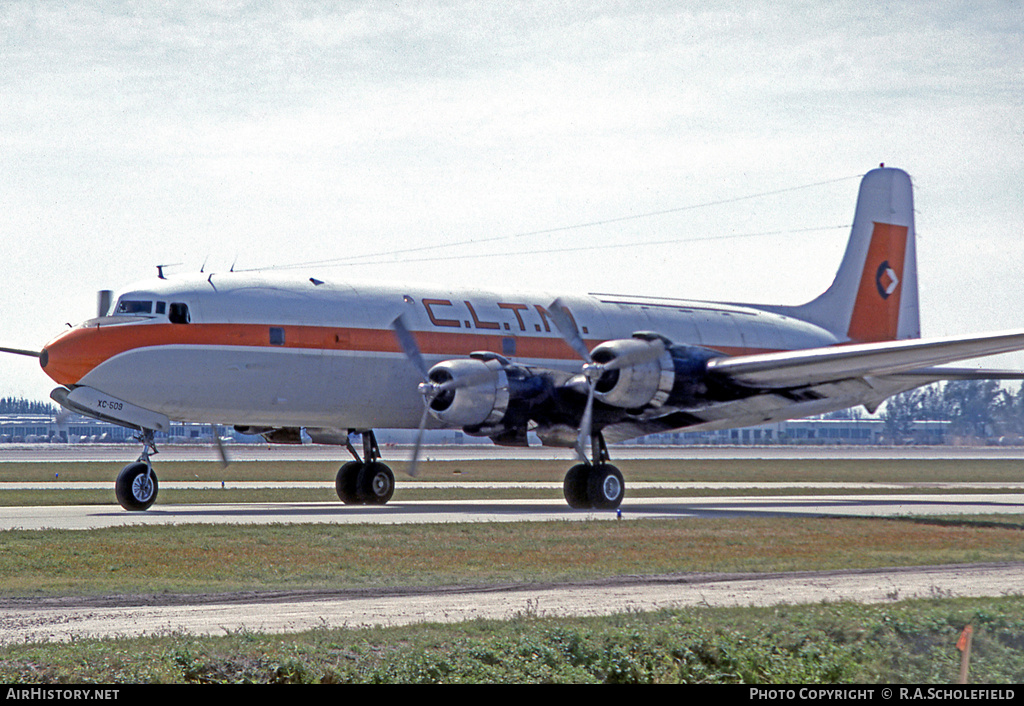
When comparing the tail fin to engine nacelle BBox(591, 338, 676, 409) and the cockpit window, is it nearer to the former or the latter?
engine nacelle BBox(591, 338, 676, 409)

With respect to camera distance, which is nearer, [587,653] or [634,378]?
[587,653]

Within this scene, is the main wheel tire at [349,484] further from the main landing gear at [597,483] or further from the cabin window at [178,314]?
the cabin window at [178,314]

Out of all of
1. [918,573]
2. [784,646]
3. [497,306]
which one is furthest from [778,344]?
[784,646]

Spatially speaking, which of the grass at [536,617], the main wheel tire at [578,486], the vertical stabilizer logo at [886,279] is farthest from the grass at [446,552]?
the vertical stabilizer logo at [886,279]

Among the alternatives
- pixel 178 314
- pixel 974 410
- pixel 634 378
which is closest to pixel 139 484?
pixel 178 314

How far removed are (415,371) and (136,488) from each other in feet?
26.4

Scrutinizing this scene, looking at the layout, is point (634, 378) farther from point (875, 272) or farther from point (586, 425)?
point (875, 272)

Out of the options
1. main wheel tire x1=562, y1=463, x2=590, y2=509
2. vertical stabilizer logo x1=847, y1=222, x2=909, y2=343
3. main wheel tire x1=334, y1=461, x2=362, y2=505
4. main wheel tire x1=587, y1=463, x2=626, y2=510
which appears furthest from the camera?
vertical stabilizer logo x1=847, y1=222, x2=909, y2=343

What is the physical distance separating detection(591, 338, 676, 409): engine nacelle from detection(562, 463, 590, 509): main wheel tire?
8.47 ft

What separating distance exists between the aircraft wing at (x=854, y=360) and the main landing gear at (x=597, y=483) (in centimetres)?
360

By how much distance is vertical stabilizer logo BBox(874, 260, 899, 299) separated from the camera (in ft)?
139

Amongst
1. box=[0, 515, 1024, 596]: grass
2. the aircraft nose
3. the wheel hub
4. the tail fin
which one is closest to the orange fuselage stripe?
the aircraft nose

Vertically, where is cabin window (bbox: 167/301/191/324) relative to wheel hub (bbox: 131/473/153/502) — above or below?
above

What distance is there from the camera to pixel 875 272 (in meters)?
42.2
